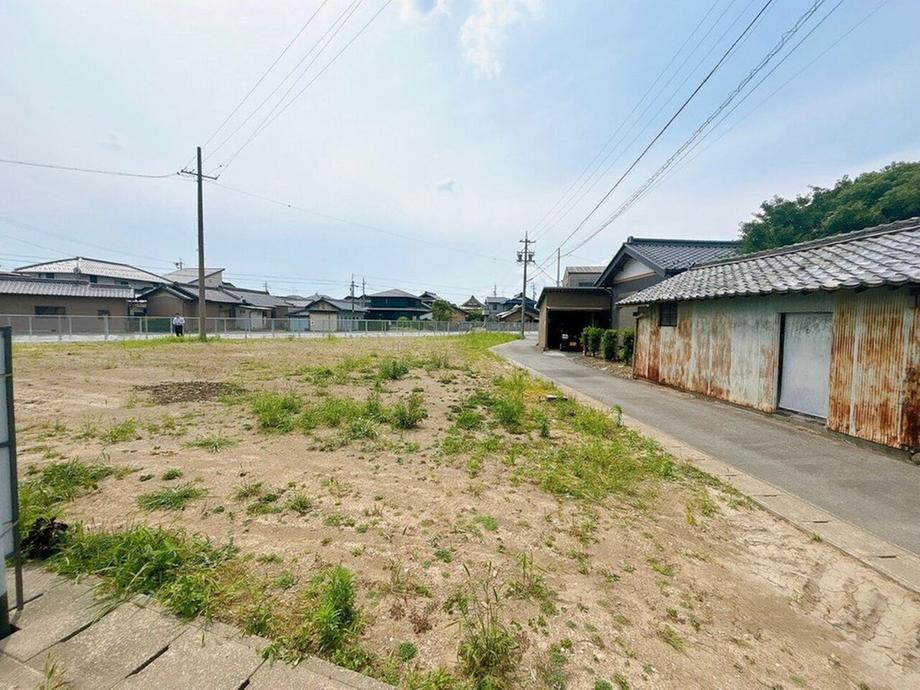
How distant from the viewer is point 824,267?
639 cm

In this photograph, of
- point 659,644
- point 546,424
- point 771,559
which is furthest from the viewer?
point 546,424

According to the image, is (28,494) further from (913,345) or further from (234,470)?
(913,345)

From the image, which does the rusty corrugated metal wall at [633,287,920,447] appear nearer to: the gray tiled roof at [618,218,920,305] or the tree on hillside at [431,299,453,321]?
the gray tiled roof at [618,218,920,305]

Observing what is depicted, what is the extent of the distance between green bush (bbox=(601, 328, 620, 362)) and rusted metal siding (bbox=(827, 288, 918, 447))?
28.7ft

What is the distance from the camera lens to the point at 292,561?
8.17 ft

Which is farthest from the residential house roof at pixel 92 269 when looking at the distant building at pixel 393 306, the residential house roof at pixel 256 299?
the distant building at pixel 393 306

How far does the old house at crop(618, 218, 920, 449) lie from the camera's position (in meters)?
4.95

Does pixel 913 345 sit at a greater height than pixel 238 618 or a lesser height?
greater

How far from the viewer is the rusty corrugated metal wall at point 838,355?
4.89 m

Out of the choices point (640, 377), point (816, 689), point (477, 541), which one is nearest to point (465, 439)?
point (477, 541)

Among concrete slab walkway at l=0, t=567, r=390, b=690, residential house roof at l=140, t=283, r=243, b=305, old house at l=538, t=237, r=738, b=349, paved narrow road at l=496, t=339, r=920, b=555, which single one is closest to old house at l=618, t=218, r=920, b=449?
paved narrow road at l=496, t=339, r=920, b=555

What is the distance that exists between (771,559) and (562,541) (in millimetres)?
1479

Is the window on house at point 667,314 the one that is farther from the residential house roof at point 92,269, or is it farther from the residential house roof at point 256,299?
the residential house roof at point 92,269

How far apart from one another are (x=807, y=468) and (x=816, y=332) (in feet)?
9.02
